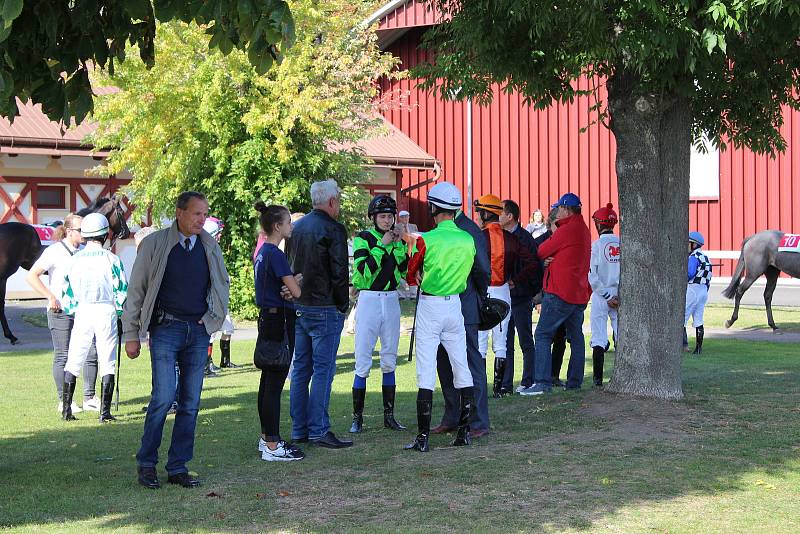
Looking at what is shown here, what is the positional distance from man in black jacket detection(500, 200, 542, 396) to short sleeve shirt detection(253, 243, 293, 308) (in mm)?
3827

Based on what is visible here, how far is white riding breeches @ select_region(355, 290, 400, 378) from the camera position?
9.26 metres

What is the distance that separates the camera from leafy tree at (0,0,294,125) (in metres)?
5.70

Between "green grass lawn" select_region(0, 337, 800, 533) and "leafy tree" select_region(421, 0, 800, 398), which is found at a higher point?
"leafy tree" select_region(421, 0, 800, 398)

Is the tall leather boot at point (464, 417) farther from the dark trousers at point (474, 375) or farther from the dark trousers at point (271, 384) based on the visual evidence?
the dark trousers at point (271, 384)

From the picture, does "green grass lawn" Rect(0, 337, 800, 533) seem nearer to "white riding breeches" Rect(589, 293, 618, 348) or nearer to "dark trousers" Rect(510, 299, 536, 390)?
"dark trousers" Rect(510, 299, 536, 390)

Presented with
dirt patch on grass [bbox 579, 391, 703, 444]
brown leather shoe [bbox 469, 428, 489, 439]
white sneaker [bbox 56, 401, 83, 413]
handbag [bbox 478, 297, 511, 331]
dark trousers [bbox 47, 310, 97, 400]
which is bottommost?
white sneaker [bbox 56, 401, 83, 413]

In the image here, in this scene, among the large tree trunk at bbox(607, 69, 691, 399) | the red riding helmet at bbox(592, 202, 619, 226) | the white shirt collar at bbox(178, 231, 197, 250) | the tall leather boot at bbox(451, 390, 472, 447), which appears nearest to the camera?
the white shirt collar at bbox(178, 231, 197, 250)

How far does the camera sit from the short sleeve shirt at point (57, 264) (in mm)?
10453

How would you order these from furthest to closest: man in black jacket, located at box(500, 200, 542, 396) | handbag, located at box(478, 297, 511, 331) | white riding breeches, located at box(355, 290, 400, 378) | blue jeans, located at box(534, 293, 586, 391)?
1. man in black jacket, located at box(500, 200, 542, 396)
2. blue jeans, located at box(534, 293, 586, 391)
3. white riding breeches, located at box(355, 290, 400, 378)
4. handbag, located at box(478, 297, 511, 331)

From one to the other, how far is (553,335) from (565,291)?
53 cm

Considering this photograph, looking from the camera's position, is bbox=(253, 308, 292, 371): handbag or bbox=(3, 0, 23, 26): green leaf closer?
bbox=(3, 0, 23, 26): green leaf

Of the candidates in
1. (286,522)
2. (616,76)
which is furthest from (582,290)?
(286,522)

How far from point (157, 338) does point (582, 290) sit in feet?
17.2

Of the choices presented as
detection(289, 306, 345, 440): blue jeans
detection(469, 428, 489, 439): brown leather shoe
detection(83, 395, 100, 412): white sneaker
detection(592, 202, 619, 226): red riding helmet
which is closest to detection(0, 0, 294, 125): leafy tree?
detection(289, 306, 345, 440): blue jeans
